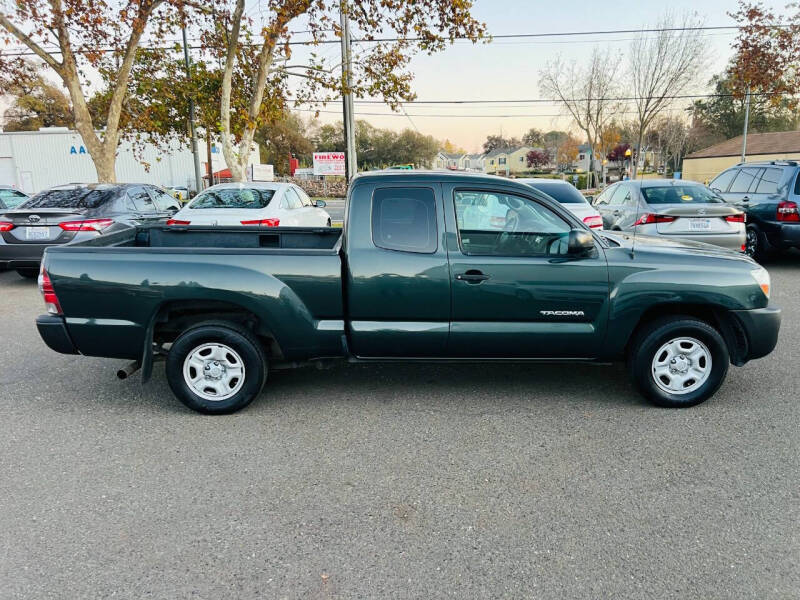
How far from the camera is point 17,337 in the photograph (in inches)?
259

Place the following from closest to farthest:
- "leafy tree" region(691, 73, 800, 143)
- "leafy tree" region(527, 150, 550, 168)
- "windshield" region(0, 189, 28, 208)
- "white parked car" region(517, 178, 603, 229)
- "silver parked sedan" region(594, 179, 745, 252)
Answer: "silver parked sedan" region(594, 179, 745, 252)
"white parked car" region(517, 178, 603, 229)
"windshield" region(0, 189, 28, 208)
"leafy tree" region(691, 73, 800, 143)
"leafy tree" region(527, 150, 550, 168)

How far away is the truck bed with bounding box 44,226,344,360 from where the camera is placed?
418 cm

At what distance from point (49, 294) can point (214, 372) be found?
1317 millimetres

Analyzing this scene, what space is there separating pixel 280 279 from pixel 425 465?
169cm

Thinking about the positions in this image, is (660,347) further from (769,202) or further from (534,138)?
(534,138)

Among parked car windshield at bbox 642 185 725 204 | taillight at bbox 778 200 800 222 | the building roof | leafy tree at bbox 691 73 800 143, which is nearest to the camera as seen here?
taillight at bbox 778 200 800 222

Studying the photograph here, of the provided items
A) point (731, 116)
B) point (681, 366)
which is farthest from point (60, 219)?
point (731, 116)

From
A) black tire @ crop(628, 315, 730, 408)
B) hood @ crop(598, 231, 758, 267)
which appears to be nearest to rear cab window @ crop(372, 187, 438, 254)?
hood @ crop(598, 231, 758, 267)

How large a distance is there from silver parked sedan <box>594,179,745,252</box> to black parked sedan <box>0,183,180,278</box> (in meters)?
8.03

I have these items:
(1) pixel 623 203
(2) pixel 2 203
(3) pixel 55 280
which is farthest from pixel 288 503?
(2) pixel 2 203

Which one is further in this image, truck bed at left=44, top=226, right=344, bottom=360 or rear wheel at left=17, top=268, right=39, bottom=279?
rear wheel at left=17, top=268, right=39, bottom=279

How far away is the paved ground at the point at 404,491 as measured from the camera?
2.62m

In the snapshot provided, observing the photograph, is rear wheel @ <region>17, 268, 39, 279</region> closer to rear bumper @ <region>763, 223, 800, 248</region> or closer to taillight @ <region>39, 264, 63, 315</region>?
taillight @ <region>39, 264, 63, 315</region>

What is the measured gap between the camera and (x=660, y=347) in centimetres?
434
